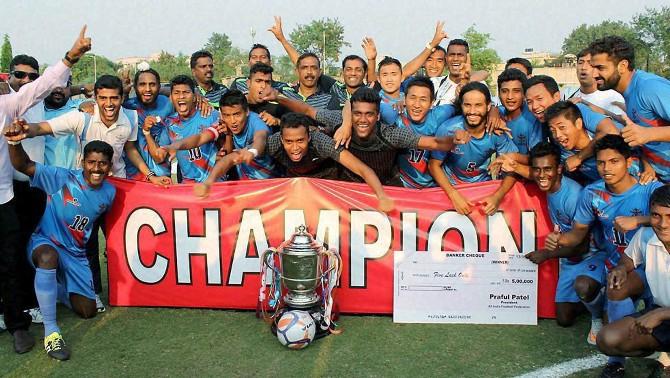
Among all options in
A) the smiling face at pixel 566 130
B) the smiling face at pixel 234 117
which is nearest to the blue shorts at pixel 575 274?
the smiling face at pixel 566 130

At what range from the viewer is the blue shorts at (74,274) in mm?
4984

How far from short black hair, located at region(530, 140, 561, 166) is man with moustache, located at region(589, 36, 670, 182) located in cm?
57

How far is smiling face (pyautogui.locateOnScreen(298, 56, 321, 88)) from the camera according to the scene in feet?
21.3

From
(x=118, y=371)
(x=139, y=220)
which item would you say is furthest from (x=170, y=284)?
(x=118, y=371)

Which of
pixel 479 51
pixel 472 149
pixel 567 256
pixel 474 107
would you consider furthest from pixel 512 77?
pixel 479 51

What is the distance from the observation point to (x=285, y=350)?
4.34 metres

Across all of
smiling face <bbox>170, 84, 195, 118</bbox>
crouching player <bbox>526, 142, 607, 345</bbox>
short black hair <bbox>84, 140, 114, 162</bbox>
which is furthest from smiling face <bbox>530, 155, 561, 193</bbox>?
short black hair <bbox>84, 140, 114, 162</bbox>

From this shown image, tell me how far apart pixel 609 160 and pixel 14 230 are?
4.40 meters

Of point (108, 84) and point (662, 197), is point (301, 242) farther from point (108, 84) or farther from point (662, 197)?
point (662, 197)

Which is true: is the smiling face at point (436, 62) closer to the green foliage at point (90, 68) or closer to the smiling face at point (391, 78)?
the smiling face at point (391, 78)

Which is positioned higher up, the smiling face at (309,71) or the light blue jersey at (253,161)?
the smiling face at (309,71)

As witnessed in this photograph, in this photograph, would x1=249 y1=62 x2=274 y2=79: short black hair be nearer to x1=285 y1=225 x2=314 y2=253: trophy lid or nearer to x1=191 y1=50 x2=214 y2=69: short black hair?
x1=191 y1=50 x2=214 y2=69: short black hair

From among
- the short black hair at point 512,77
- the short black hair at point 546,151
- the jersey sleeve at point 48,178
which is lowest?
the jersey sleeve at point 48,178

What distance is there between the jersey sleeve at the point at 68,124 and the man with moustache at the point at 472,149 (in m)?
3.18
